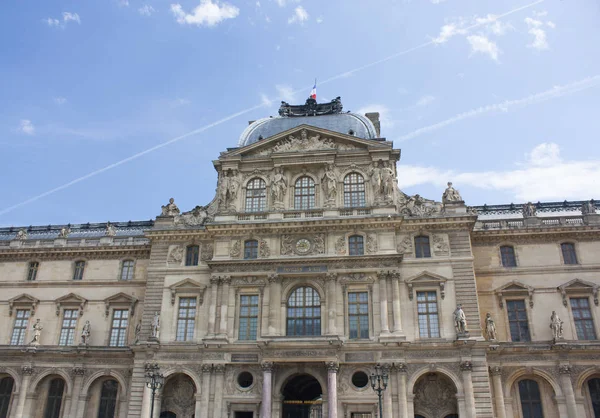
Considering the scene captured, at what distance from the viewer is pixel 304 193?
4062 cm

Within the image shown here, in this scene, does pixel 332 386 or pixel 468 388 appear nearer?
pixel 468 388

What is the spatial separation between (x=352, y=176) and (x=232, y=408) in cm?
1825

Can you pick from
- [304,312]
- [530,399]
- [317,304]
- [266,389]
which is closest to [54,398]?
[266,389]

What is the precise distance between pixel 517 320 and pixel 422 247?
823 centimetres

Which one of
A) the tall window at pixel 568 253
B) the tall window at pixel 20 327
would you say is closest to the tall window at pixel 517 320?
the tall window at pixel 568 253

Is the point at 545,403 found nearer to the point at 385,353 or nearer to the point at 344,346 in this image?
the point at 385,353

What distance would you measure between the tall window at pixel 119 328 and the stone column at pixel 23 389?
6.17 metres

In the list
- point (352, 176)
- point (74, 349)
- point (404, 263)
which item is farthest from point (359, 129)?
point (74, 349)

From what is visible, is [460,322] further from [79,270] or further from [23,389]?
[23,389]

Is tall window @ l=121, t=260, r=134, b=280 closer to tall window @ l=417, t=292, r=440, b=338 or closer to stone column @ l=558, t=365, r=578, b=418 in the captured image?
tall window @ l=417, t=292, r=440, b=338

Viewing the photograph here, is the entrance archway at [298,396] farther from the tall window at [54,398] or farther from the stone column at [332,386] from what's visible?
the tall window at [54,398]

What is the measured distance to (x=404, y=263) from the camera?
122 ft

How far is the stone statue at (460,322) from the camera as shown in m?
34.2

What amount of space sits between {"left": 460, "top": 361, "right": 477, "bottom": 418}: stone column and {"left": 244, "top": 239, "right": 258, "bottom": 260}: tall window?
1562cm
